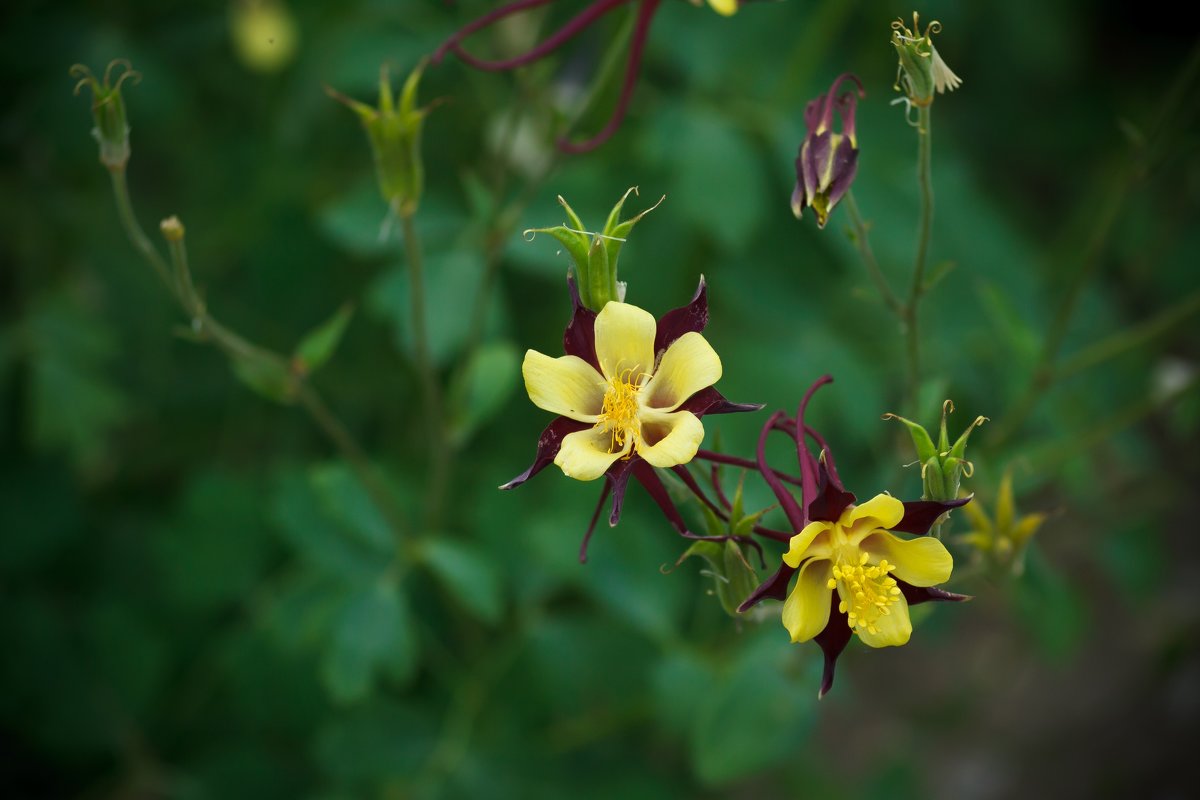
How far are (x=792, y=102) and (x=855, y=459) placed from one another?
2.22 feet

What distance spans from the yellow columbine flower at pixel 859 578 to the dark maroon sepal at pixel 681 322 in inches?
7.5

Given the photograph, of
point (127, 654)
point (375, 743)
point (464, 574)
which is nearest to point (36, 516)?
point (127, 654)

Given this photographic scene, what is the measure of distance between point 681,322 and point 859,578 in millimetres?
253

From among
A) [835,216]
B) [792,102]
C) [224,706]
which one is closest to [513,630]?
[224,706]

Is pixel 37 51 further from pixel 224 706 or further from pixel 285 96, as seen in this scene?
pixel 224 706

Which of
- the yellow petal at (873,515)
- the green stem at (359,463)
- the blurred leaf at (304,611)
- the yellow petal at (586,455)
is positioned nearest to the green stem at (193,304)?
the green stem at (359,463)

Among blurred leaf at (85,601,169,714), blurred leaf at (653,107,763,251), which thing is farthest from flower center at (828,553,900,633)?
blurred leaf at (85,601,169,714)

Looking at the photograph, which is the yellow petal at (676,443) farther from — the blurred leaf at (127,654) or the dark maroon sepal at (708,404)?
the blurred leaf at (127,654)

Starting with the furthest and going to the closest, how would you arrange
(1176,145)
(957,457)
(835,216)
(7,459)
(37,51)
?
(7,459), (37,51), (835,216), (1176,145), (957,457)

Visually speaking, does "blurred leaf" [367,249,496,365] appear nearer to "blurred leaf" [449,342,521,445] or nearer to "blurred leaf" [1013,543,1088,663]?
"blurred leaf" [449,342,521,445]

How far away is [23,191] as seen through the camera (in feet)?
6.77

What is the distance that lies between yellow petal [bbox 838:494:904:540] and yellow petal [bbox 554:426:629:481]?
0.19 m

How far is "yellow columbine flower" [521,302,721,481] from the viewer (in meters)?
0.87

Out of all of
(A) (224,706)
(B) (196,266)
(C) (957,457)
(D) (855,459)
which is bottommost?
(A) (224,706)
